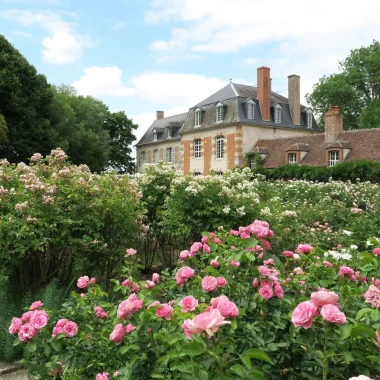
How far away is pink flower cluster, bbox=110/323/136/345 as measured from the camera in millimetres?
1932

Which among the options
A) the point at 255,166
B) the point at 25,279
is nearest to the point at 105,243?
the point at 25,279

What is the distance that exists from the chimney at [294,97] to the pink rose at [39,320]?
34.5 metres

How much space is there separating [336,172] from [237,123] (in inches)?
369

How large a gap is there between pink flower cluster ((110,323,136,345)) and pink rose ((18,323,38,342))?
48 centimetres

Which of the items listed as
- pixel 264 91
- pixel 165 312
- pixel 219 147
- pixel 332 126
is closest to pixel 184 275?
pixel 165 312

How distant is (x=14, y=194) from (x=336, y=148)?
23636 millimetres

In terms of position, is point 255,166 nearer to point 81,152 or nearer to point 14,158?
point 81,152

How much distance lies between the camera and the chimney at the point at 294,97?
3475 cm

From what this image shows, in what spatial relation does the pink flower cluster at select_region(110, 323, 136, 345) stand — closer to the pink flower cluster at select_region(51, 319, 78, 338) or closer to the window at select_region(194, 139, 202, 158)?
the pink flower cluster at select_region(51, 319, 78, 338)

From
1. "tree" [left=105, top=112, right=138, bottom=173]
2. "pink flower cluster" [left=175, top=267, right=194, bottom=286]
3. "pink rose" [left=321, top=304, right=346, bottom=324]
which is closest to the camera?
"pink rose" [left=321, top=304, right=346, bottom=324]

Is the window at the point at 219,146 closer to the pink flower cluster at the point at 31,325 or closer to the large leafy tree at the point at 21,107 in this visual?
→ the large leafy tree at the point at 21,107

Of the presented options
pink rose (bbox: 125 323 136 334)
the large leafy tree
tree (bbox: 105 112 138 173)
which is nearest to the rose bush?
pink rose (bbox: 125 323 136 334)

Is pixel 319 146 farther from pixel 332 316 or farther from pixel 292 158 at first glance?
pixel 332 316

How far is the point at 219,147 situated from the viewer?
3325 centimetres
